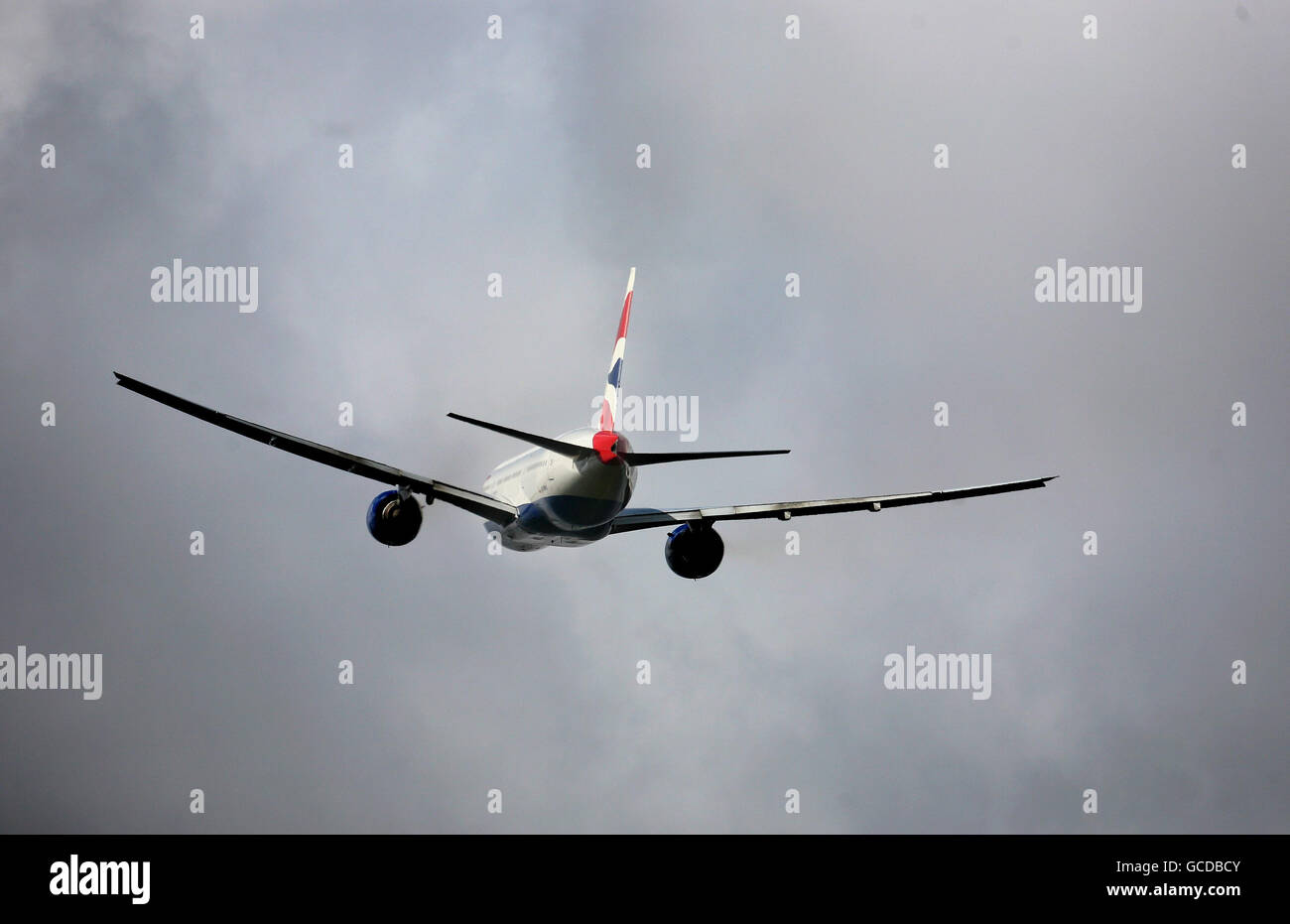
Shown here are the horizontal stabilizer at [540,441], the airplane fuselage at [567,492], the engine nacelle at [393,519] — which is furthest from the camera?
the engine nacelle at [393,519]

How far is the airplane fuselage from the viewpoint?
5075 centimetres

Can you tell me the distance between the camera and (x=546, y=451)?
53094 mm

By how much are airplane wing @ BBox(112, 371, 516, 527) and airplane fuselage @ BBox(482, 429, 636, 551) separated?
106 centimetres

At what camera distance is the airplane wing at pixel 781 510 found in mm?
56375

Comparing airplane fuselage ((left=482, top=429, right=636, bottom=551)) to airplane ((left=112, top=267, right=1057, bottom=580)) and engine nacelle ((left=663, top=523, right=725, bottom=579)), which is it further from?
engine nacelle ((left=663, top=523, right=725, bottom=579))

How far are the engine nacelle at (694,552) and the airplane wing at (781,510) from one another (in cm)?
56

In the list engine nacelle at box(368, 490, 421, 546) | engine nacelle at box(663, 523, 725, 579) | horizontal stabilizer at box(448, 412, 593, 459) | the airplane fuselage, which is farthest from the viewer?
engine nacelle at box(663, 523, 725, 579)

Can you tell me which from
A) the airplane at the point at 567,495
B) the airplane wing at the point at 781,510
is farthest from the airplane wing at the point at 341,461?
the airplane wing at the point at 781,510

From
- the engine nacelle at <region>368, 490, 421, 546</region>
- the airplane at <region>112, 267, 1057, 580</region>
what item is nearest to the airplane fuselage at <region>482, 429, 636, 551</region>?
the airplane at <region>112, 267, 1057, 580</region>

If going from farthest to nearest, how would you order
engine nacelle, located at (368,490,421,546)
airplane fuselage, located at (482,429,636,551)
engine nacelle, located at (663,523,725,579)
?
1. engine nacelle, located at (663,523,725,579)
2. engine nacelle, located at (368,490,421,546)
3. airplane fuselage, located at (482,429,636,551)

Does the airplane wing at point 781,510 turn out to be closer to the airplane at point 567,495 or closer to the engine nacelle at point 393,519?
the airplane at point 567,495

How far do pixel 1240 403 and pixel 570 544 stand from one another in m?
40.9

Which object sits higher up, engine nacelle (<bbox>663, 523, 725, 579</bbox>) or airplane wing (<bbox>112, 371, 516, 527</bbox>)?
airplane wing (<bbox>112, 371, 516, 527</bbox>)
